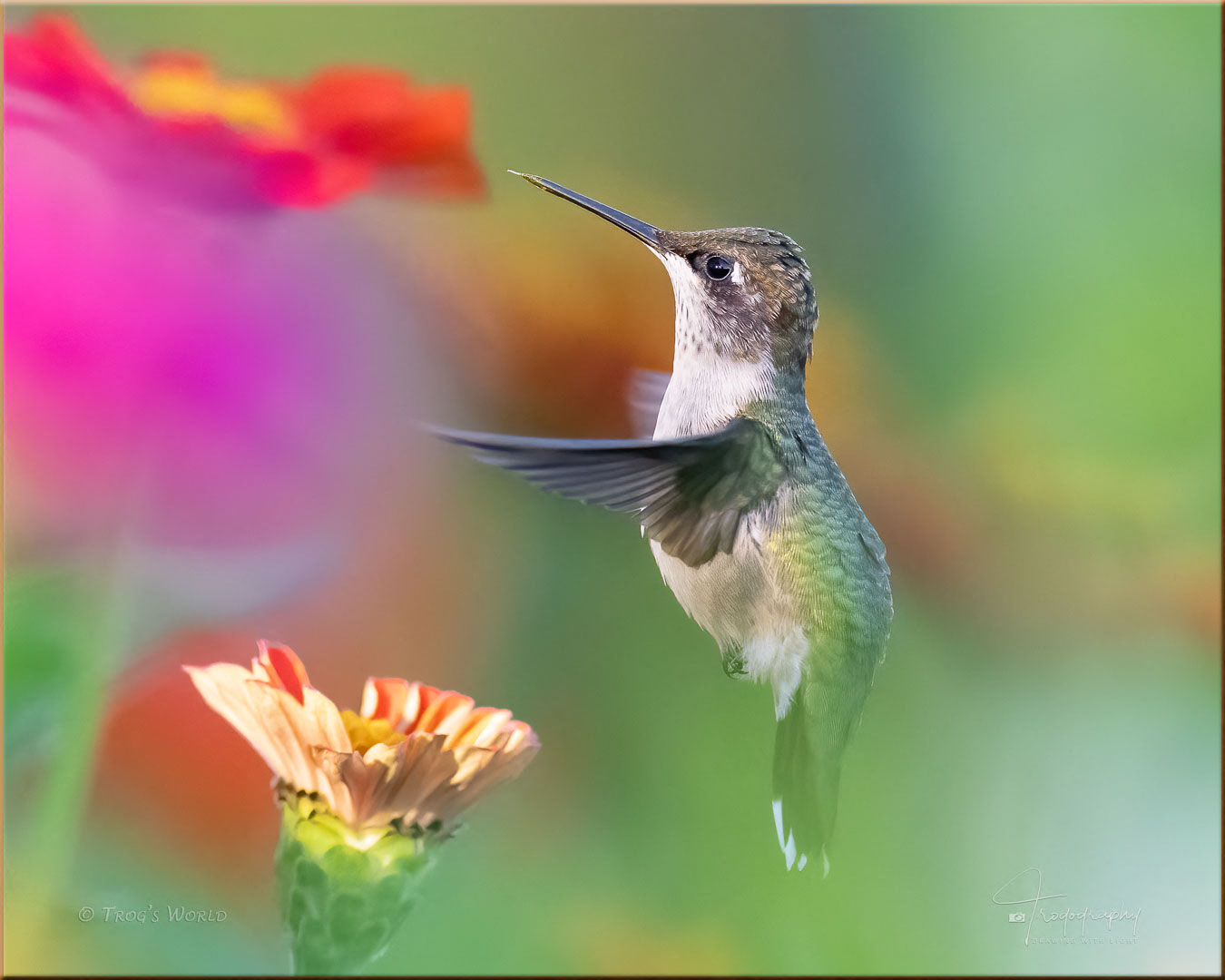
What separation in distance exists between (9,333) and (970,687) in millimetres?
891

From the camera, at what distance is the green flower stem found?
56 cm

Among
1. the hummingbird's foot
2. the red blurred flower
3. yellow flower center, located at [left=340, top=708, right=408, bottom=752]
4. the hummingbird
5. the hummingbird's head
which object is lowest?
yellow flower center, located at [left=340, top=708, right=408, bottom=752]

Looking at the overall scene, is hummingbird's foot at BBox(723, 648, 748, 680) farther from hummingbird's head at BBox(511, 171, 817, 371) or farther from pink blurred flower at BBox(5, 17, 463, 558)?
pink blurred flower at BBox(5, 17, 463, 558)

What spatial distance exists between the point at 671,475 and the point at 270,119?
1.66ft

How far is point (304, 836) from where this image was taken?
0.58 metres

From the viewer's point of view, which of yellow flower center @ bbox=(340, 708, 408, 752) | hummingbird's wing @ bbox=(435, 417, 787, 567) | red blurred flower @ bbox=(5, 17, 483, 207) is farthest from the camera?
red blurred flower @ bbox=(5, 17, 483, 207)

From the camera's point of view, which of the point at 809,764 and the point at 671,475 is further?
the point at 809,764

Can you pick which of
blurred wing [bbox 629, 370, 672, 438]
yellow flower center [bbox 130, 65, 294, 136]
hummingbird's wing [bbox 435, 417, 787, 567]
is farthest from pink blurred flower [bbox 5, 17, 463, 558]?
hummingbird's wing [bbox 435, 417, 787, 567]

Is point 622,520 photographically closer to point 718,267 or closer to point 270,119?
point 718,267

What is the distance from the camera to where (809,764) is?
78 centimetres

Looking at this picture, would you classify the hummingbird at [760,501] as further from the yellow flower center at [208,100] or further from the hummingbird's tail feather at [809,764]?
the yellow flower center at [208,100]

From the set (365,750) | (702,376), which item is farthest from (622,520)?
(365,750)

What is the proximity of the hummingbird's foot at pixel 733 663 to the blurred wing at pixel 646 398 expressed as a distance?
0.65 feet

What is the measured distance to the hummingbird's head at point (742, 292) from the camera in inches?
27.3
